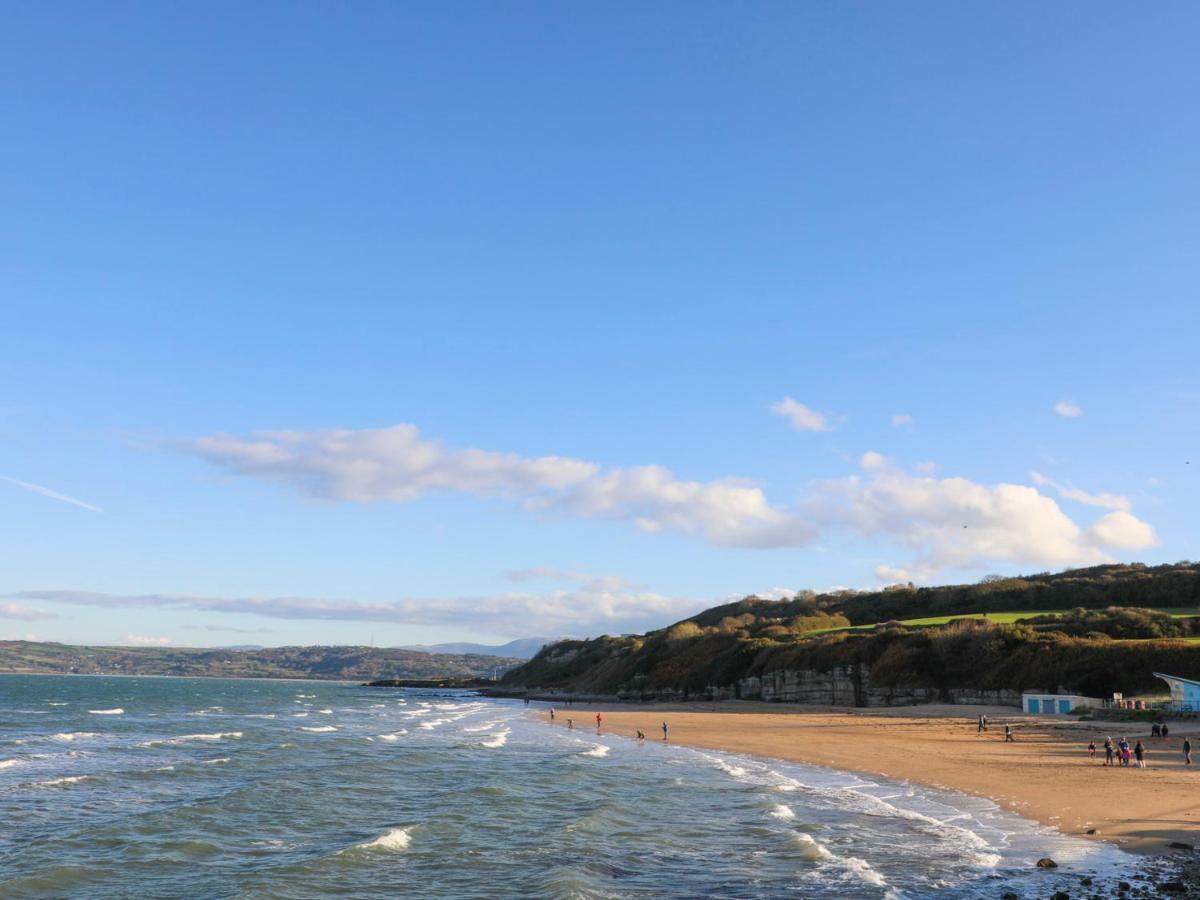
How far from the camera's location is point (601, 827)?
1049 inches

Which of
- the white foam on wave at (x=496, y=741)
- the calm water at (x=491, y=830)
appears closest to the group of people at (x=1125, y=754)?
the calm water at (x=491, y=830)

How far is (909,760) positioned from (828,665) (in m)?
48.8

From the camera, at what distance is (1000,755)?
135 feet

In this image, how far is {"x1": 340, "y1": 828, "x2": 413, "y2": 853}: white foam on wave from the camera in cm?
2370

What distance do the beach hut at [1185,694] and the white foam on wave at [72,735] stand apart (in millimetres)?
63759

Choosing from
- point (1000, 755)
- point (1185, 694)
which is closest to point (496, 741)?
point (1000, 755)

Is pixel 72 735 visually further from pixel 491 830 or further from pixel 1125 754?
pixel 1125 754

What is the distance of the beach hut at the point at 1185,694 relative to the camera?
5034cm

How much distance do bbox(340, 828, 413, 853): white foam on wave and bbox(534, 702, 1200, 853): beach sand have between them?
57.2ft

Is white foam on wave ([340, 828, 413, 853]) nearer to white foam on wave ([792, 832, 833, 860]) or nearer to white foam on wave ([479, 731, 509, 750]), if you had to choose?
white foam on wave ([792, 832, 833, 860])

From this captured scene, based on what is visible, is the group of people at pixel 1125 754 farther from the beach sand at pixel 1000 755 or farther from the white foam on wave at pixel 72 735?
the white foam on wave at pixel 72 735

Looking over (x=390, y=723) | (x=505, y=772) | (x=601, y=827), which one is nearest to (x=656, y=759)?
(x=505, y=772)

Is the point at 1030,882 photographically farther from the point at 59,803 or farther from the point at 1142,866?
the point at 59,803

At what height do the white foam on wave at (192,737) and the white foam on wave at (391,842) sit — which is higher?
the white foam on wave at (391,842)
